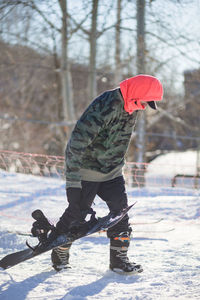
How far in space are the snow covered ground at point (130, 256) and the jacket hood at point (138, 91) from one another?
3.12 feet

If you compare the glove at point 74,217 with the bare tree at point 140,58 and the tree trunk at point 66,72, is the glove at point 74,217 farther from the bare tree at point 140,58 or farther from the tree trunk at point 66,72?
the tree trunk at point 66,72

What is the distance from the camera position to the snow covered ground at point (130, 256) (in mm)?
2158

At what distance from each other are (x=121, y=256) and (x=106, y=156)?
77 centimetres

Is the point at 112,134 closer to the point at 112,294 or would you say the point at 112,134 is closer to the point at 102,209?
the point at 112,294

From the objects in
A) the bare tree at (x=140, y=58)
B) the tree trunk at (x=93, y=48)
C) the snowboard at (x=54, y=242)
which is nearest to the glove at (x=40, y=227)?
the snowboard at (x=54, y=242)

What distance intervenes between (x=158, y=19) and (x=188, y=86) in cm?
357

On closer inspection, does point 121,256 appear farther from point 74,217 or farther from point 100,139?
point 100,139

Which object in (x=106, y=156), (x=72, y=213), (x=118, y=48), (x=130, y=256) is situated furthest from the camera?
(x=118, y=48)

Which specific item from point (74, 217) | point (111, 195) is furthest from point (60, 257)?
point (111, 195)

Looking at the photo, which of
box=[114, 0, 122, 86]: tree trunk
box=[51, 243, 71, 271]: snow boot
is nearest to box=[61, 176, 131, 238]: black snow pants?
box=[51, 243, 71, 271]: snow boot

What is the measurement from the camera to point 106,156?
8.20ft

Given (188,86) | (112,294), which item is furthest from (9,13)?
(112,294)

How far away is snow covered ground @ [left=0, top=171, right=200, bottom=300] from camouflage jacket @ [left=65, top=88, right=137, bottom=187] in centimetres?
58

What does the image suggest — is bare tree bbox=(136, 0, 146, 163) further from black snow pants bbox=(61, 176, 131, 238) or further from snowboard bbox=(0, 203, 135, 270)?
snowboard bbox=(0, 203, 135, 270)
